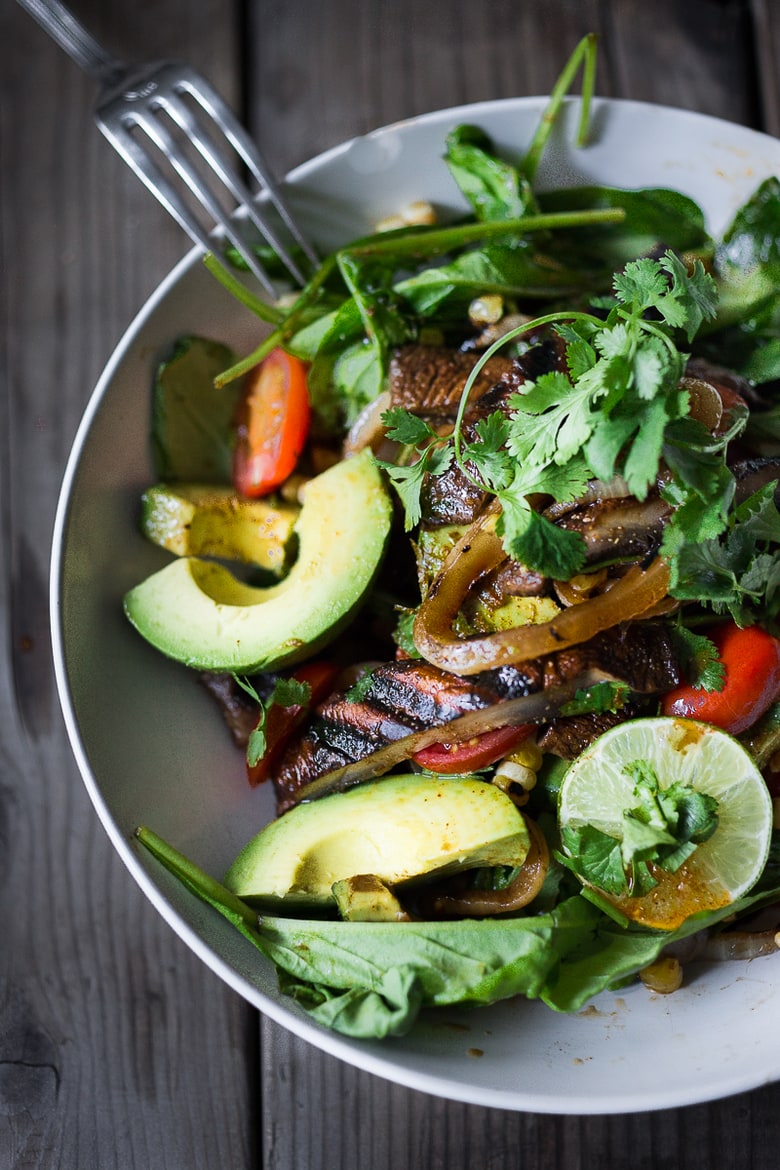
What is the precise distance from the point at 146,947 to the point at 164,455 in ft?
4.25

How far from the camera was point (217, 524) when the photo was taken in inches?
95.3

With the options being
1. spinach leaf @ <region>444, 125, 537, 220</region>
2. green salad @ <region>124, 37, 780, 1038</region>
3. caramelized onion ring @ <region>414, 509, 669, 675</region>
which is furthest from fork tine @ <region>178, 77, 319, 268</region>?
caramelized onion ring @ <region>414, 509, 669, 675</region>

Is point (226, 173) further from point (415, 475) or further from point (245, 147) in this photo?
point (415, 475)

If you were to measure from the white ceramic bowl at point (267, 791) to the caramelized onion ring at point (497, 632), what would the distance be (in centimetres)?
64

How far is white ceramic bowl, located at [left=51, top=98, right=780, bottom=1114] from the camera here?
6.32 feet

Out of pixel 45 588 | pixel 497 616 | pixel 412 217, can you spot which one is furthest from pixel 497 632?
pixel 45 588

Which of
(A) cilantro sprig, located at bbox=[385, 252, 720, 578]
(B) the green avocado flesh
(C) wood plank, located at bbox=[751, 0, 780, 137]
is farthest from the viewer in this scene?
(C) wood plank, located at bbox=[751, 0, 780, 137]

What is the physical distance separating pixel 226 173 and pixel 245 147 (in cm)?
9

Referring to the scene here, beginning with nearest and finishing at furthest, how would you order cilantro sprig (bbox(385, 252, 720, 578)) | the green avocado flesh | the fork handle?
cilantro sprig (bbox(385, 252, 720, 578)) < the green avocado flesh < the fork handle

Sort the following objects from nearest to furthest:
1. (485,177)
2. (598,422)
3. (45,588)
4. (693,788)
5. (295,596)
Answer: (598,422) < (693,788) < (295,596) < (485,177) < (45,588)

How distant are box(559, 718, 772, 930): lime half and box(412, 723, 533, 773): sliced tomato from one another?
141 millimetres

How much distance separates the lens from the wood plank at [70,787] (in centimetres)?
247

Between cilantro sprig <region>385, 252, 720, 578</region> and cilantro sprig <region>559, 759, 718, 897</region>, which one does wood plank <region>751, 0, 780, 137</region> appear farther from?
cilantro sprig <region>559, 759, 718, 897</region>

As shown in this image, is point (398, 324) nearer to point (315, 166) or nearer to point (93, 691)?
point (315, 166)
